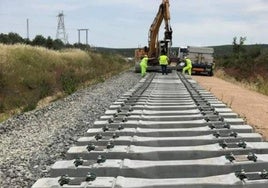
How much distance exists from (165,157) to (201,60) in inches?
1466

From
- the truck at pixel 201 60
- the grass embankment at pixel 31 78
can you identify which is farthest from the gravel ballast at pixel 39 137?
the truck at pixel 201 60

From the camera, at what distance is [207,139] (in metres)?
6.59

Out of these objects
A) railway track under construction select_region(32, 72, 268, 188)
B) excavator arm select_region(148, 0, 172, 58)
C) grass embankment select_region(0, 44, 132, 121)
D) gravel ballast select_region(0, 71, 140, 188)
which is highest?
excavator arm select_region(148, 0, 172, 58)

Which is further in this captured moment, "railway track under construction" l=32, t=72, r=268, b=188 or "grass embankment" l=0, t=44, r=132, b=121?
"grass embankment" l=0, t=44, r=132, b=121

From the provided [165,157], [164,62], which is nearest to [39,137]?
[165,157]

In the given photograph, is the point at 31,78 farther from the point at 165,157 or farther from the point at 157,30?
the point at 165,157

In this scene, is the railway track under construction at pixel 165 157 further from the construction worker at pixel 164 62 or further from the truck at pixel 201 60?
the truck at pixel 201 60

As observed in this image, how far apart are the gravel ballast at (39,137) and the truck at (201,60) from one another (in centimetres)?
2650

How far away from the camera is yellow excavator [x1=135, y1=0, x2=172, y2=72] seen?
37794mm

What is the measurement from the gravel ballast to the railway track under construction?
2.30ft

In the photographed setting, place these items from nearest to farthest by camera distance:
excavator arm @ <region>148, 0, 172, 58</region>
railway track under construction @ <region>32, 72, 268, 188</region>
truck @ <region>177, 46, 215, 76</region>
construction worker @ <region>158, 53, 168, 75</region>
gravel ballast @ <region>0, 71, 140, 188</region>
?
railway track under construction @ <region>32, 72, 268, 188</region>
gravel ballast @ <region>0, 71, 140, 188</region>
construction worker @ <region>158, 53, 168, 75</region>
excavator arm @ <region>148, 0, 172, 58</region>
truck @ <region>177, 46, 215, 76</region>

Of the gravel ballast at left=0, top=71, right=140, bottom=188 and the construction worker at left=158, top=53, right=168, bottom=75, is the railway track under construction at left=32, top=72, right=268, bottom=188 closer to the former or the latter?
the gravel ballast at left=0, top=71, right=140, bottom=188

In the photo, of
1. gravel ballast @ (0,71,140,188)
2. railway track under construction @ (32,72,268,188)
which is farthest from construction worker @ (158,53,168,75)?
railway track under construction @ (32,72,268,188)

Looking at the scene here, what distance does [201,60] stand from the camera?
42.4m
